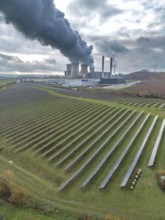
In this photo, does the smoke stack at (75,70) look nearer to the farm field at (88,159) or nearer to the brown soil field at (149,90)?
the brown soil field at (149,90)

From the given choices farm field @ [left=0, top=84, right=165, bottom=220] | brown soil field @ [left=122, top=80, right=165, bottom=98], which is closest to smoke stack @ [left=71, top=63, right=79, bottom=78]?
brown soil field @ [left=122, top=80, right=165, bottom=98]

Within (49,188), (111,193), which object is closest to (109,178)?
(111,193)

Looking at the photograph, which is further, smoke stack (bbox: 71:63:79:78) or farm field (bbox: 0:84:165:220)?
smoke stack (bbox: 71:63:79:78)

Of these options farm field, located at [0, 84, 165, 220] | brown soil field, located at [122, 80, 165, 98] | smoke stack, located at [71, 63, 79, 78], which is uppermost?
smoke stack, located at [71, 63, 79, 78]

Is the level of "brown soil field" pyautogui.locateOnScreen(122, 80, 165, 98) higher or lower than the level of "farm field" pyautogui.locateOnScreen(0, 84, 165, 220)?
higher

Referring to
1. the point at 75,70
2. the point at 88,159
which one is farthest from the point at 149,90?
the point at 75,70

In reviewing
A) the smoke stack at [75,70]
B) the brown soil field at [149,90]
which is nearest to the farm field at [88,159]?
the brown soil field at [149,90]

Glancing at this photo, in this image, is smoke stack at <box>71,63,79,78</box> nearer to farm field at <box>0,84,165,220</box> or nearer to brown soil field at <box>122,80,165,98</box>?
brown soil field at <box>122,80,165,98</box>

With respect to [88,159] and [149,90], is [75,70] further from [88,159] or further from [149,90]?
[88,159]

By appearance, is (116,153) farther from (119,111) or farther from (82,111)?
(82,111)
